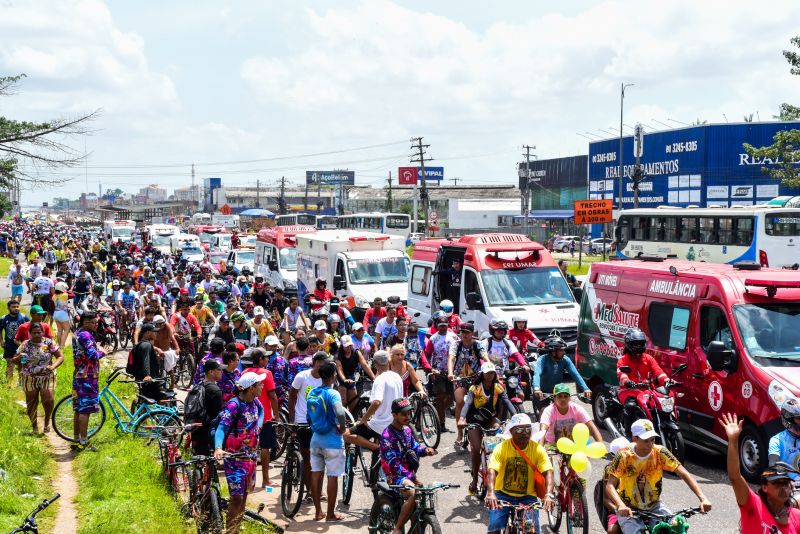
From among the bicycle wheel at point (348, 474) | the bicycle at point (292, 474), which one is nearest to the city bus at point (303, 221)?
the bicycle wheel at point (348, 474)

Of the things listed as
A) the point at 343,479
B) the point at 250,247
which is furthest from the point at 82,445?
the point at 250,247

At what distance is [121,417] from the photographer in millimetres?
12906

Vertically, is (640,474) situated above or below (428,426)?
above

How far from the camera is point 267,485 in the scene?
10625 mm

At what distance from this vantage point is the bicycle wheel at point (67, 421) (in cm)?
1283

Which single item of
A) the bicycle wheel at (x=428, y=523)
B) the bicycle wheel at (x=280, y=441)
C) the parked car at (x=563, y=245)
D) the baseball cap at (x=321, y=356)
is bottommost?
the parked car at (x=563, y=245)

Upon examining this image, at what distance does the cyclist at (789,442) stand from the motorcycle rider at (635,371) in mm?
3392

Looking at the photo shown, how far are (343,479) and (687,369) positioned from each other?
468 centimetres

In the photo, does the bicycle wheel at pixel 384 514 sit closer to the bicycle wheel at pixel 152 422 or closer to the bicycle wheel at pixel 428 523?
the bicycle wheel at pixel 428 523

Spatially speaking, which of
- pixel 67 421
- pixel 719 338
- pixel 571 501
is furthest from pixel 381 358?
pixel 67 421

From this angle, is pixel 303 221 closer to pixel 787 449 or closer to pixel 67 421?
pixel 67 421

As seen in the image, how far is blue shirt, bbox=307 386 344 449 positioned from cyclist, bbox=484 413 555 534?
2188 millimetres

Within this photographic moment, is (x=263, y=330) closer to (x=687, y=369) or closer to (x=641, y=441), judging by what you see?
(x=687, y=369)

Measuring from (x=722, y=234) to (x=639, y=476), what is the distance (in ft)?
89.9
